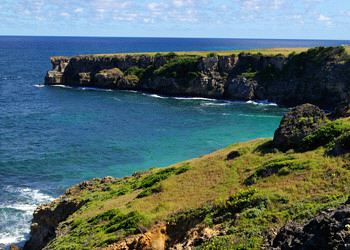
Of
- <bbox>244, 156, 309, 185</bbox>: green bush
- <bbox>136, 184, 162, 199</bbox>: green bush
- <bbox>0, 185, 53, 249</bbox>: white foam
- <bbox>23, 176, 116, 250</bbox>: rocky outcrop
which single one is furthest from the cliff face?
<bbox>23, 176, 116, 250</bbox>: rocky outcrop

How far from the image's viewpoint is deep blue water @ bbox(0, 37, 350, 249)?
3825 centimetres

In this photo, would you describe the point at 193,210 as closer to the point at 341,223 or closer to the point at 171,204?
the point at 171,204

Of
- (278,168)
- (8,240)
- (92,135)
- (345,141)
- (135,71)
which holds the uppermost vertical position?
(135,71)

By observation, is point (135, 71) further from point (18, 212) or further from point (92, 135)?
point (18, 212)

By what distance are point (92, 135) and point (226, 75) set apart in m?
47.0

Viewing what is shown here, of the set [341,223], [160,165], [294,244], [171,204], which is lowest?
[160,165]

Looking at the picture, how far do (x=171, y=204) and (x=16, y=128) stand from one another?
47.8m

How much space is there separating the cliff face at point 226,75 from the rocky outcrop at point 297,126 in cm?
5240

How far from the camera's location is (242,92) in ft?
281

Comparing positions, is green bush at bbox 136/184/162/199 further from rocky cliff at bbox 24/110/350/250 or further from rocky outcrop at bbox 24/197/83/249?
rocky outcrop at bbox 24/197/83/249

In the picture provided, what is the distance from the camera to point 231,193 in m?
19.0

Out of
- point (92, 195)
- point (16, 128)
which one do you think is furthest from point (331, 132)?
point (16, 128)

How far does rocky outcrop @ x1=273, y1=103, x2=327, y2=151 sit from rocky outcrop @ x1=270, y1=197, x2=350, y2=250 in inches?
480

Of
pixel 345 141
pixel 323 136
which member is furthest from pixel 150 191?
pixel 345 141
